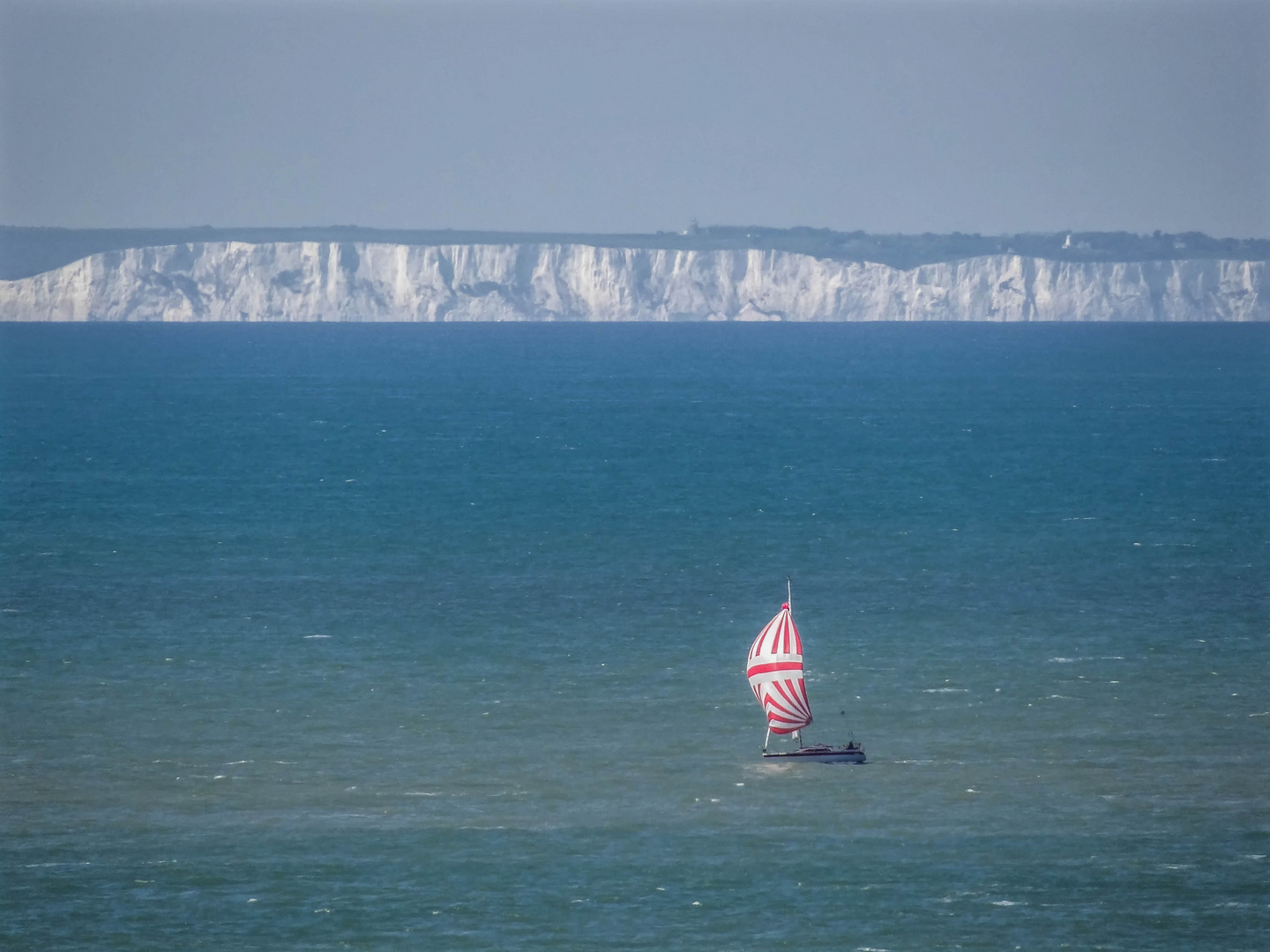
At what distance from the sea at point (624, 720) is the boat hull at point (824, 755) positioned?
0.38 m

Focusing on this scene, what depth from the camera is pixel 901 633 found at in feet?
221


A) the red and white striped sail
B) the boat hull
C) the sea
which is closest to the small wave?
the sea

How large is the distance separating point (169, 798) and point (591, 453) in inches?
3617

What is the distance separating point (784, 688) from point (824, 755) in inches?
90.1

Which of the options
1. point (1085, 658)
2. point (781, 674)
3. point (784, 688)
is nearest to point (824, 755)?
point (784, 688)

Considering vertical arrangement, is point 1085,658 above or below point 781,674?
above

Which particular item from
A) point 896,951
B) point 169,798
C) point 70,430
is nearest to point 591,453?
point 70,430

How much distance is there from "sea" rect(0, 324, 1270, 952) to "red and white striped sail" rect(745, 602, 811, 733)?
1542 millimetres

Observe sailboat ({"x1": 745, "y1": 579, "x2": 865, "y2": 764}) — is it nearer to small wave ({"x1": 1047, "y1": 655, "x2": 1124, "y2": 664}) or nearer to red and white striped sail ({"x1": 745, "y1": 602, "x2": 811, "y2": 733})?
red and white striped sail ({"x1": 745, "y1": 602, "x2": 811, "y2": 733})

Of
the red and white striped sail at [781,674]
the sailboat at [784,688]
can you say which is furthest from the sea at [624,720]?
the red and white striped sail at [781,674]

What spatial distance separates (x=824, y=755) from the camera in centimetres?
5006

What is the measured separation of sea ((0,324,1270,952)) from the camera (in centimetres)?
4016

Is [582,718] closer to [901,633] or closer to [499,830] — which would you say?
[499,830]

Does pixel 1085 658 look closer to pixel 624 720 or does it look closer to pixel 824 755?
pixel 824 755
